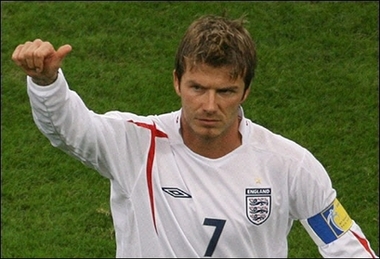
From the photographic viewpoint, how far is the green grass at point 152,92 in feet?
31.8

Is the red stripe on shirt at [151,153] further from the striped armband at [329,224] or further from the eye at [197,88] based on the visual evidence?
the striped armband at [329,224]

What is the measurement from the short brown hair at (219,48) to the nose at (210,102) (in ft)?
0.44

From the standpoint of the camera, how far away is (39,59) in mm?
4535

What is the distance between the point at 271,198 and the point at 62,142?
1.01 meters

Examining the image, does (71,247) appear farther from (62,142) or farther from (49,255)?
(62,142)

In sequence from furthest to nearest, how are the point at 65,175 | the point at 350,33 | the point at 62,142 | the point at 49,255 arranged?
the point at 350,33 → the point at 65,175 → the point at 49,255 → the point at 62,142

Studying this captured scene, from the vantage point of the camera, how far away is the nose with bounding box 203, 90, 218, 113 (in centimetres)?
491

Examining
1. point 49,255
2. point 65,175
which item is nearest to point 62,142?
point 49,255

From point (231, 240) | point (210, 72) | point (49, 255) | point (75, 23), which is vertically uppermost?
point (210, 72)

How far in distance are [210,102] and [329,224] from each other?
0.81m

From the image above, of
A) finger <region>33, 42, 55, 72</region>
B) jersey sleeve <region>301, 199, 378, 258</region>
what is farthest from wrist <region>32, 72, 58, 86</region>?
jersey sleeve <region>301, 199, 378, 258</region>

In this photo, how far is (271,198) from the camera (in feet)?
17.0

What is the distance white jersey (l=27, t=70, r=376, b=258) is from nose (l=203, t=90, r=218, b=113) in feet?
1.11

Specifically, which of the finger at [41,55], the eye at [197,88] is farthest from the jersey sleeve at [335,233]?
the finger at [41,55]
